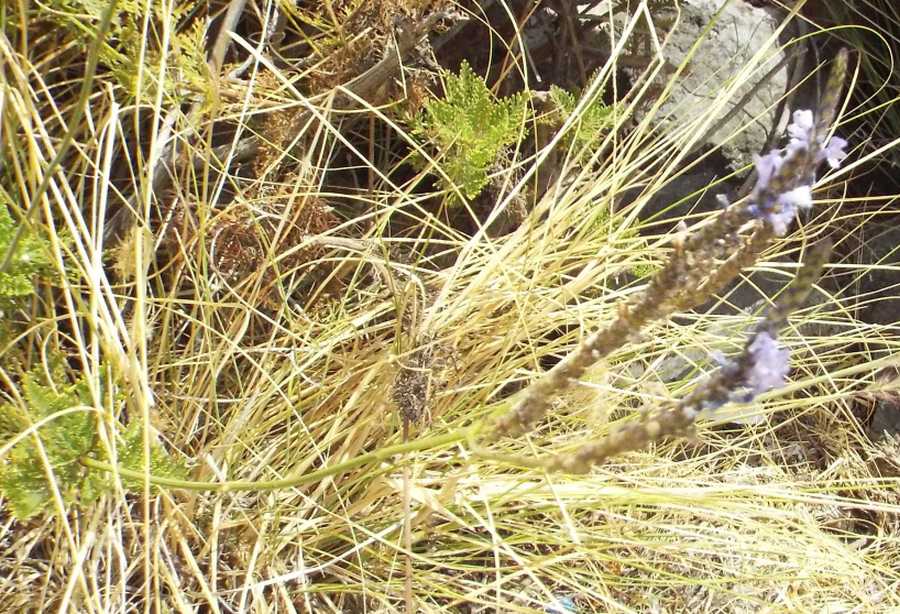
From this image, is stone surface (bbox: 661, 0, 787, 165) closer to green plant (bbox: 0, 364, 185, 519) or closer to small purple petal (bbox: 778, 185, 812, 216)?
small purple petal (bbox: 778, 185, 812, 216)

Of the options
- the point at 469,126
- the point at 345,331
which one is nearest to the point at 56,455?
the point at 345,331

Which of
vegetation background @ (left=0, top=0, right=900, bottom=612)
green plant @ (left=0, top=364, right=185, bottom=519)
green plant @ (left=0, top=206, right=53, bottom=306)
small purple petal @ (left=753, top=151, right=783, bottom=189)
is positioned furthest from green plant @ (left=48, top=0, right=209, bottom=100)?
small purple petal @ (left=753, top=151, right=783, bottom=189)

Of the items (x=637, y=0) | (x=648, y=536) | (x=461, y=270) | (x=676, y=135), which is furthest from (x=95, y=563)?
(x=637, y=0)

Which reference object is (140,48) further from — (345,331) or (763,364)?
(763,364)

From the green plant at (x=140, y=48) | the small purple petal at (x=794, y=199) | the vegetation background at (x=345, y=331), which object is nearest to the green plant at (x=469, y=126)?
the vegetation background at (x=345, y=331)

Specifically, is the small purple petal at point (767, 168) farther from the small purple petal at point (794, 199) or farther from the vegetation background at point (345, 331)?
the vegetation background at point (345, 331)
